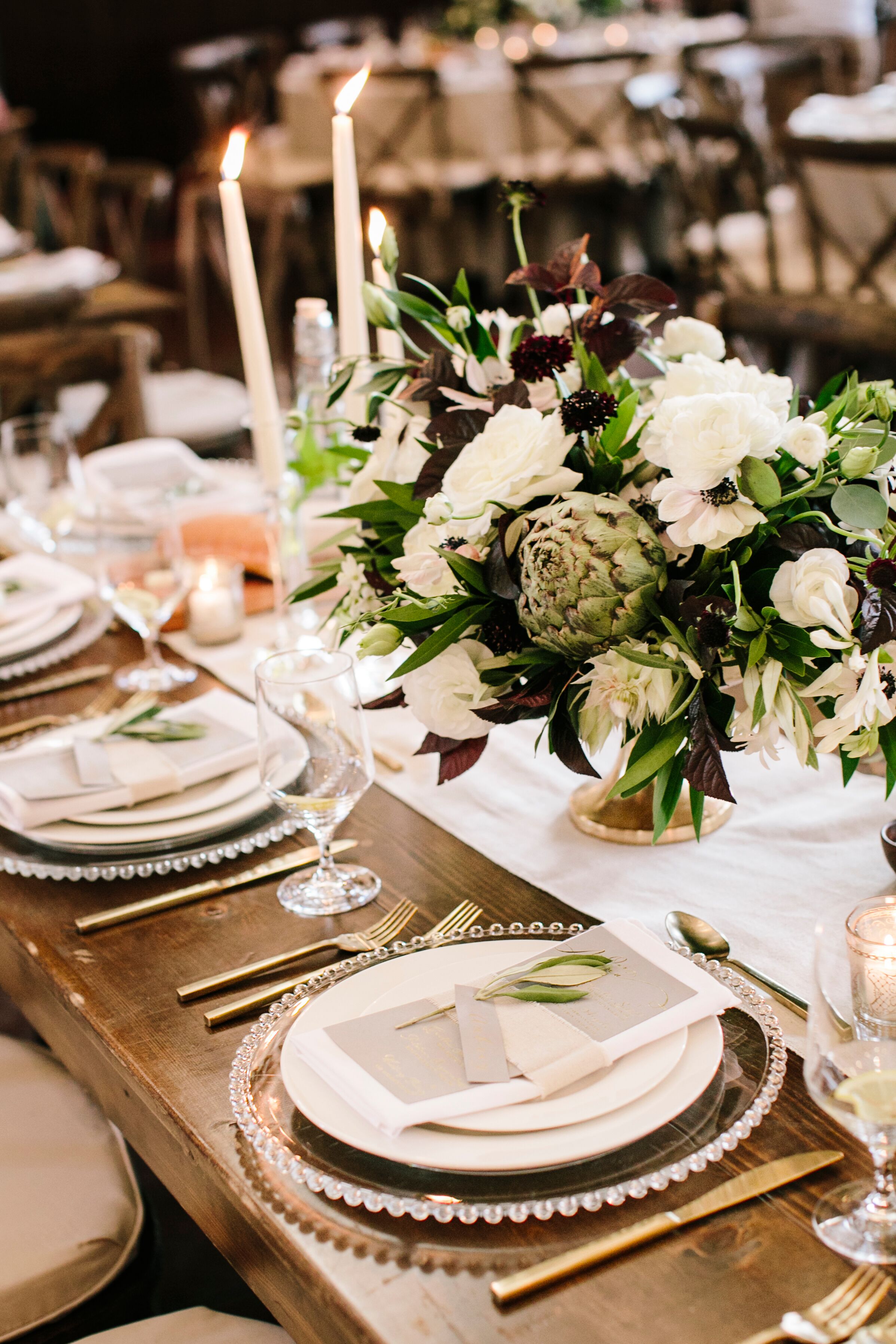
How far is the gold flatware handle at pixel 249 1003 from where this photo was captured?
0.90m

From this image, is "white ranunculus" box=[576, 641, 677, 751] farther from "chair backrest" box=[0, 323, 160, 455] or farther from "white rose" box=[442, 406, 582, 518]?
"chair backrest" box=[0, 323, 160, 455]

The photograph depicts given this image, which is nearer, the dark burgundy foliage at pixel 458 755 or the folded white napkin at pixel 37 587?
the dark burgundy foliage at pixel 458 755

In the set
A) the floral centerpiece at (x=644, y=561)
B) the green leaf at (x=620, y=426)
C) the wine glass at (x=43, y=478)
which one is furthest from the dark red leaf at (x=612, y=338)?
the wine glass at (x=43, y=478)

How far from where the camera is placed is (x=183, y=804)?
1154mm

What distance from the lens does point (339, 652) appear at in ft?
3.45

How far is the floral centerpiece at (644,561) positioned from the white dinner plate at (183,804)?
210 millimetres

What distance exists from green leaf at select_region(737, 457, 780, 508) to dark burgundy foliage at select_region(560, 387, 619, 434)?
111 millimetres

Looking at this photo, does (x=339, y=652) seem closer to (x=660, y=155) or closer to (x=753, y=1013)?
(x=753, y=1013)

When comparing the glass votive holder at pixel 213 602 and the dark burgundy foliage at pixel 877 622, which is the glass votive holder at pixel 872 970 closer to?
the dark burgundy foliage at pixel 877 622

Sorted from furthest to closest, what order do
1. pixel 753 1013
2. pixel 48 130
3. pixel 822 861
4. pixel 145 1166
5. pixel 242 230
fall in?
pixel 48 130, pixel 145 1166, pixel 242 230, pixel 822 861, pixel 753 1013

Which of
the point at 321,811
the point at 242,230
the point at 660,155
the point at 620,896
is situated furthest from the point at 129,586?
the point at 660,155

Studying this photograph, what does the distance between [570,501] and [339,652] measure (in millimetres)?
243

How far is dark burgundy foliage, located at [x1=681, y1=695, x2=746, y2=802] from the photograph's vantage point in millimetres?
890

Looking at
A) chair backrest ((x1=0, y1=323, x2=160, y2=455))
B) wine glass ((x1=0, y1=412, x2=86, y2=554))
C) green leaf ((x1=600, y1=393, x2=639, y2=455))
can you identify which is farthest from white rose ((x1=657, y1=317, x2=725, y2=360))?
chair backrest ((x1=0, y1=323, x2=160, y2=455))
